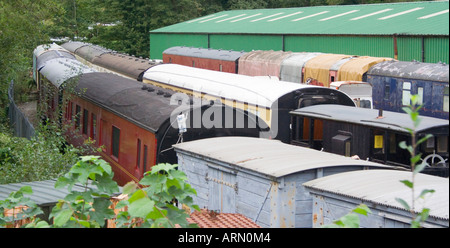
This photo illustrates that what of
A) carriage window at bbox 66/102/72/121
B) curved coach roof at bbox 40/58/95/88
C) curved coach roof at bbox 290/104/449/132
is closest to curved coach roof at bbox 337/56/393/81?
curved coach roof at bbox 290/104/449/132

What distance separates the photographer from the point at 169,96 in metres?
14.5

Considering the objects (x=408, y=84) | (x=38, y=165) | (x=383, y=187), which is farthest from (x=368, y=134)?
(x=408, y=84)

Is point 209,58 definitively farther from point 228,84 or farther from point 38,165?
point 38,165

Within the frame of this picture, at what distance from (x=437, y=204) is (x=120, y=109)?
9128 mm

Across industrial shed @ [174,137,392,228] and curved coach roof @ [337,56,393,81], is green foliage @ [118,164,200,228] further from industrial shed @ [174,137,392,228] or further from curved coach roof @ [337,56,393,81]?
curved coach roof @ [337,56,393,81]

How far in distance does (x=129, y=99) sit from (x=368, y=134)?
5.64 meters

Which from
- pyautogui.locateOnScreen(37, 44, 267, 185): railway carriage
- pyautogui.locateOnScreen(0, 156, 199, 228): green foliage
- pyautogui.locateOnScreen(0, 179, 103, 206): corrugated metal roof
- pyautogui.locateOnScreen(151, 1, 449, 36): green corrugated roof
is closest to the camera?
pyautogui.locateOnScreen(0, 156, 199, 228): green foliage

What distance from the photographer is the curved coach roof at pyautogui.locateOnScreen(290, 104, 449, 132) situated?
37.5 ft

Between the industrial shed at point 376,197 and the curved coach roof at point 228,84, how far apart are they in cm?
670

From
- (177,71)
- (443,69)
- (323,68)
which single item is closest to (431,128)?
(443,69)

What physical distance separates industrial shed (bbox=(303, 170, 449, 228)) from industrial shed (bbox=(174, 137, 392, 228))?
1.20 feet

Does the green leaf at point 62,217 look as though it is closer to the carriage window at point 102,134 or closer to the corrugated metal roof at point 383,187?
the corrugated metal roof at point 383,187
